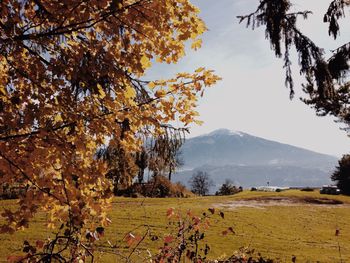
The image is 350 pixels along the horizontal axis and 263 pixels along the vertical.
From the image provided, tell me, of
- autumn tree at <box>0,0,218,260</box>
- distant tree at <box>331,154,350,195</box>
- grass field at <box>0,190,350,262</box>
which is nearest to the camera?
autumn tree at <box>0,0,218,260</box>

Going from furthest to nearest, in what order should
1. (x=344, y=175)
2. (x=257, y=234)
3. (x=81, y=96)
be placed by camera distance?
(x=344, y=175) → (x=257, y=234) → (x=81, y=96)

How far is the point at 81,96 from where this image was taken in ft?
15.1

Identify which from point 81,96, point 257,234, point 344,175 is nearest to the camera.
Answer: point 81,96

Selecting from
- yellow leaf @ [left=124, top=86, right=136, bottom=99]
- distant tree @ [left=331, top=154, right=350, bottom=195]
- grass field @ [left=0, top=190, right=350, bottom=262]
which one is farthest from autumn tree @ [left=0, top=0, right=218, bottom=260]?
distant tree @ [left=331, top=154, right=350, bottom=195]

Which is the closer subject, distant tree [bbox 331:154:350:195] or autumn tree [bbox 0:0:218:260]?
autumn tree [bbox 0:0:218:260]

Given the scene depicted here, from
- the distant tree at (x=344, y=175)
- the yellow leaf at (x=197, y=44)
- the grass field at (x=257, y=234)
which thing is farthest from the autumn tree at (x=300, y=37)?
the distant tree at (x=344, y=175)

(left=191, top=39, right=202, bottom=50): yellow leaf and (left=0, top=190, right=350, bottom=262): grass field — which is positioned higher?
(left=191, top=39, right=202, bottom=50): yellow leaf

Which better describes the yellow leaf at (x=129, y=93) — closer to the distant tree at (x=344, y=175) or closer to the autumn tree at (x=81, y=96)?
the autumn tree at (x=81, y=96)

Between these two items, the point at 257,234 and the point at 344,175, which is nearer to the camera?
the point at 257,234

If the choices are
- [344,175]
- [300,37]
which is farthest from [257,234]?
[344,175]

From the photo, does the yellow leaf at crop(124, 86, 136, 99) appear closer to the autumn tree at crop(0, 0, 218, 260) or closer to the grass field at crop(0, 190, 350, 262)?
the autumn tree at crop(0, 0, 218, 260)

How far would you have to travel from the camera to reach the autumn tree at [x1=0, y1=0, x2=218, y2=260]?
13.6ft

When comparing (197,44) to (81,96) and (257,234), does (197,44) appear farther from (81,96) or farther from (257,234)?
(257,234)

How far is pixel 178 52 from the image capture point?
16.4ft
